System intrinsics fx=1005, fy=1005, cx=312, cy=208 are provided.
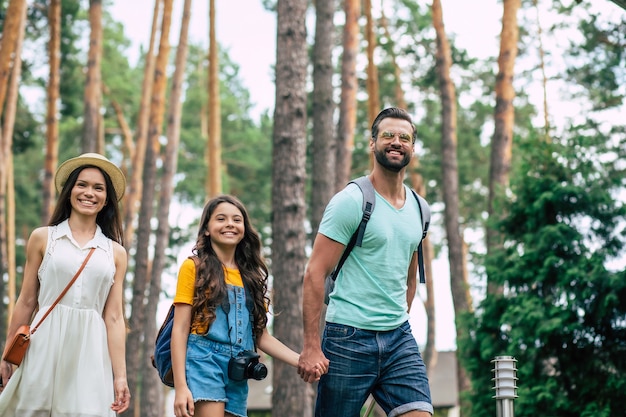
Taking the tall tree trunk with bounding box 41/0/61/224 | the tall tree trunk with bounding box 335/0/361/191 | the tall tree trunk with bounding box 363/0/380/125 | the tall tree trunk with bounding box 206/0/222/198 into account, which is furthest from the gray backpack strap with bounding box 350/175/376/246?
the tall tree trunk with bounding box 41/0/61/224

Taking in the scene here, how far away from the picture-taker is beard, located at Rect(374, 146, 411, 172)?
514cm

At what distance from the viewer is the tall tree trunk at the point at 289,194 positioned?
1012cm

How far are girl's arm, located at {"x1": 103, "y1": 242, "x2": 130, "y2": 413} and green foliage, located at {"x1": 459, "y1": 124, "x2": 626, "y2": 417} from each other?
7.09 metres

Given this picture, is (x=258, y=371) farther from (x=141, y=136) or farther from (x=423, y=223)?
(x=141, y=136)

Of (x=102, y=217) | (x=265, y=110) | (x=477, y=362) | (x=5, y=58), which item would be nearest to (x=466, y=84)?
(x=265, y=110)

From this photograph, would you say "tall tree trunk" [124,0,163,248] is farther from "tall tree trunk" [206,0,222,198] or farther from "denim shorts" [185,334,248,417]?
"denim shorts" [185,334,248,417]

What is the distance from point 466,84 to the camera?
105ft

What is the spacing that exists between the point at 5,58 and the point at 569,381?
12520mm

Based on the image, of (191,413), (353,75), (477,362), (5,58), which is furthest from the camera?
(353,75)

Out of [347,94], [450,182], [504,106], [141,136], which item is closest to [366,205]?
[504,106]

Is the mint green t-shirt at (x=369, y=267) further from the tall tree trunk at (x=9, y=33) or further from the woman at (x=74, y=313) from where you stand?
the tall tree trunk at (x=9, y=33)

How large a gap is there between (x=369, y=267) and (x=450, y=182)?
15726 millimetres

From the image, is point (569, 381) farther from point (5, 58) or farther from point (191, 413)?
point (5, 58)

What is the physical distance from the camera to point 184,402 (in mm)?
4941
